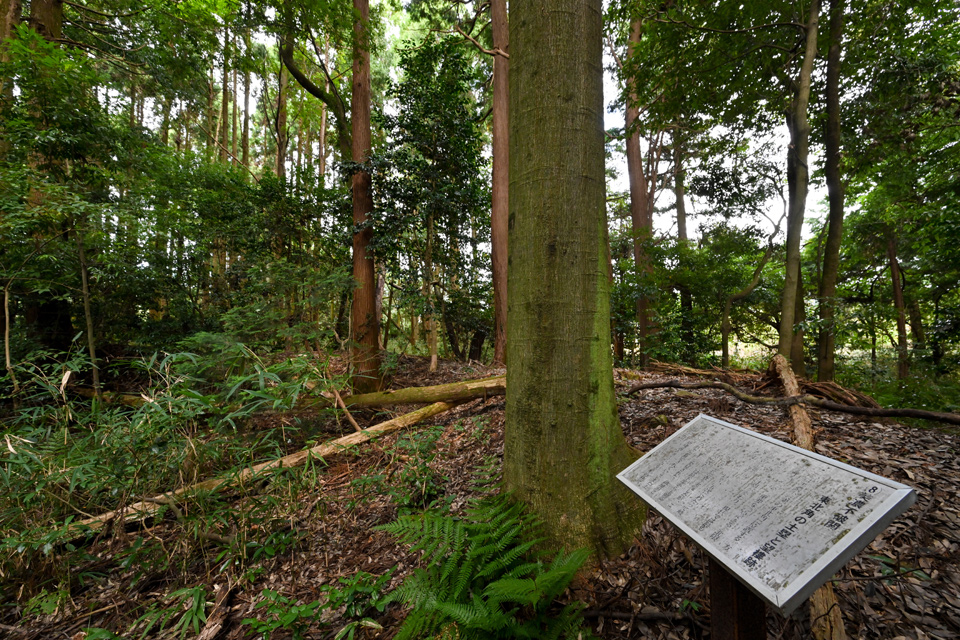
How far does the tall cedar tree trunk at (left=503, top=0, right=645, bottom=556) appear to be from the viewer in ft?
6.28

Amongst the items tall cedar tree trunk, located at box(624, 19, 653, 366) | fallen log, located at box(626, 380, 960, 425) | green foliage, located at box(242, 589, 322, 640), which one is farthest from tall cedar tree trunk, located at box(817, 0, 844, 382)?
green foliage, located at box(242, 589, 322, 640)

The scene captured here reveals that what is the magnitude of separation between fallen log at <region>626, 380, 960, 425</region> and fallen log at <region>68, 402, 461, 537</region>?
9.48 feet

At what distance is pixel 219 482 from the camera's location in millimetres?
2832

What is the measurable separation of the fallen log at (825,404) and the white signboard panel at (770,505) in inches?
89.7

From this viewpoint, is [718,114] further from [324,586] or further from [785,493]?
[324,586]

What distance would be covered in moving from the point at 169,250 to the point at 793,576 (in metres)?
9.75

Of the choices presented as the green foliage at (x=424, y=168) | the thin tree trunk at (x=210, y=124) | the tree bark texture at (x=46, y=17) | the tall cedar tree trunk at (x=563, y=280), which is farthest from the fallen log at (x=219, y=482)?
the thin tree trunk at (x=210, y=124)

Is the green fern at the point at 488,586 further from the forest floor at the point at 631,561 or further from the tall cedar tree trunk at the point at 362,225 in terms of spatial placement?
the tall cedar tree trunk at the point at 362,225

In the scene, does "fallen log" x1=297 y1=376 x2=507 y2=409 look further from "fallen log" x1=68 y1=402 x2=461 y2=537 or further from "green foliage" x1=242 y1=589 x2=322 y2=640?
"green foliage" x1=242 y1=589 x2=322 y2=640

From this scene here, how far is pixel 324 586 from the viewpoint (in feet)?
7.02

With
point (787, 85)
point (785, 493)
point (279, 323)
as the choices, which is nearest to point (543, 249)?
point (785, 493)

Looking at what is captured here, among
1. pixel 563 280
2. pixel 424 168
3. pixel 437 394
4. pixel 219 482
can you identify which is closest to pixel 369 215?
pixel 424 168

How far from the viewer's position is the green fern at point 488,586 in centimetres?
141

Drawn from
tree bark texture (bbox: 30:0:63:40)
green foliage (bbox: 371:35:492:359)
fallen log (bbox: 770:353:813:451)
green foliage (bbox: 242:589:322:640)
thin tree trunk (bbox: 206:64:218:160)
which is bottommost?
green foliage (bbox: 242:589:322:640)
